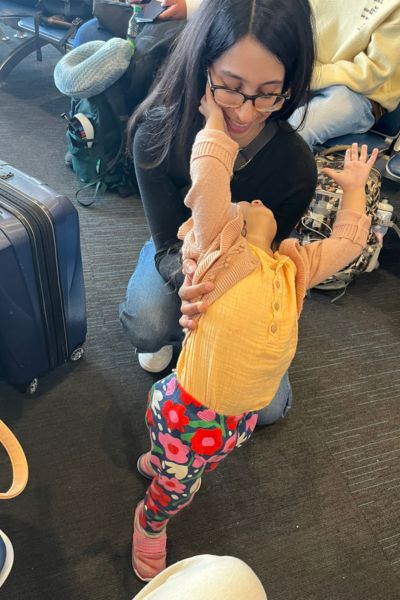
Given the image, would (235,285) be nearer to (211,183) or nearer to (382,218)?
(211,183)

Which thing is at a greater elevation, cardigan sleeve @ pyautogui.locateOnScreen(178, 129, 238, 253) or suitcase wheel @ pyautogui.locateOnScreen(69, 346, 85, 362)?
cardigan sleeve @ pyautogui.locateOnScreen(178, 129, 238, 253)

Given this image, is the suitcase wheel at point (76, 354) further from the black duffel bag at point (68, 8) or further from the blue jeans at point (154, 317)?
the black duffel bag at point (68, 8)

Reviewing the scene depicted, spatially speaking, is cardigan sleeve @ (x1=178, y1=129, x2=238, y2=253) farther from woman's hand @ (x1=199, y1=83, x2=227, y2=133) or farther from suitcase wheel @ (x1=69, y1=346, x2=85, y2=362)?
suitcase wheel @ (x1=69, y1=346, x2=85, y2=362)

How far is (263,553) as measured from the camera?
114cm

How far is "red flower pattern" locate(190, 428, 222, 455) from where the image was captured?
84cm

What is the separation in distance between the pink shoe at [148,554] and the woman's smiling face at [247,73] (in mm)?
870

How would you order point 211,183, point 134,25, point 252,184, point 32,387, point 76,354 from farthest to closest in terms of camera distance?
point 134,25 < point 76,354 < point 32,387 < point 252,184 < point 211,183

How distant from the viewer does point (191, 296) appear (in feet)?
2.52

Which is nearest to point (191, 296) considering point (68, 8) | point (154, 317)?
point (154, 317)

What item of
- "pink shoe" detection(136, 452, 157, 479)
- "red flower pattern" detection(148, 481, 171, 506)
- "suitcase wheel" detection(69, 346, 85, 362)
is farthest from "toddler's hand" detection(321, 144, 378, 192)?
"suitcase wheel" detection(69, 346, 85, 362)

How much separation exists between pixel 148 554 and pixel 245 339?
604 millimetres

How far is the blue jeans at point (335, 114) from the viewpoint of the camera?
1.85 metres

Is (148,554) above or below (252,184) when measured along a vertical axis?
below

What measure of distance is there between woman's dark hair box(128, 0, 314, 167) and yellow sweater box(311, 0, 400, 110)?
3.49 feet
